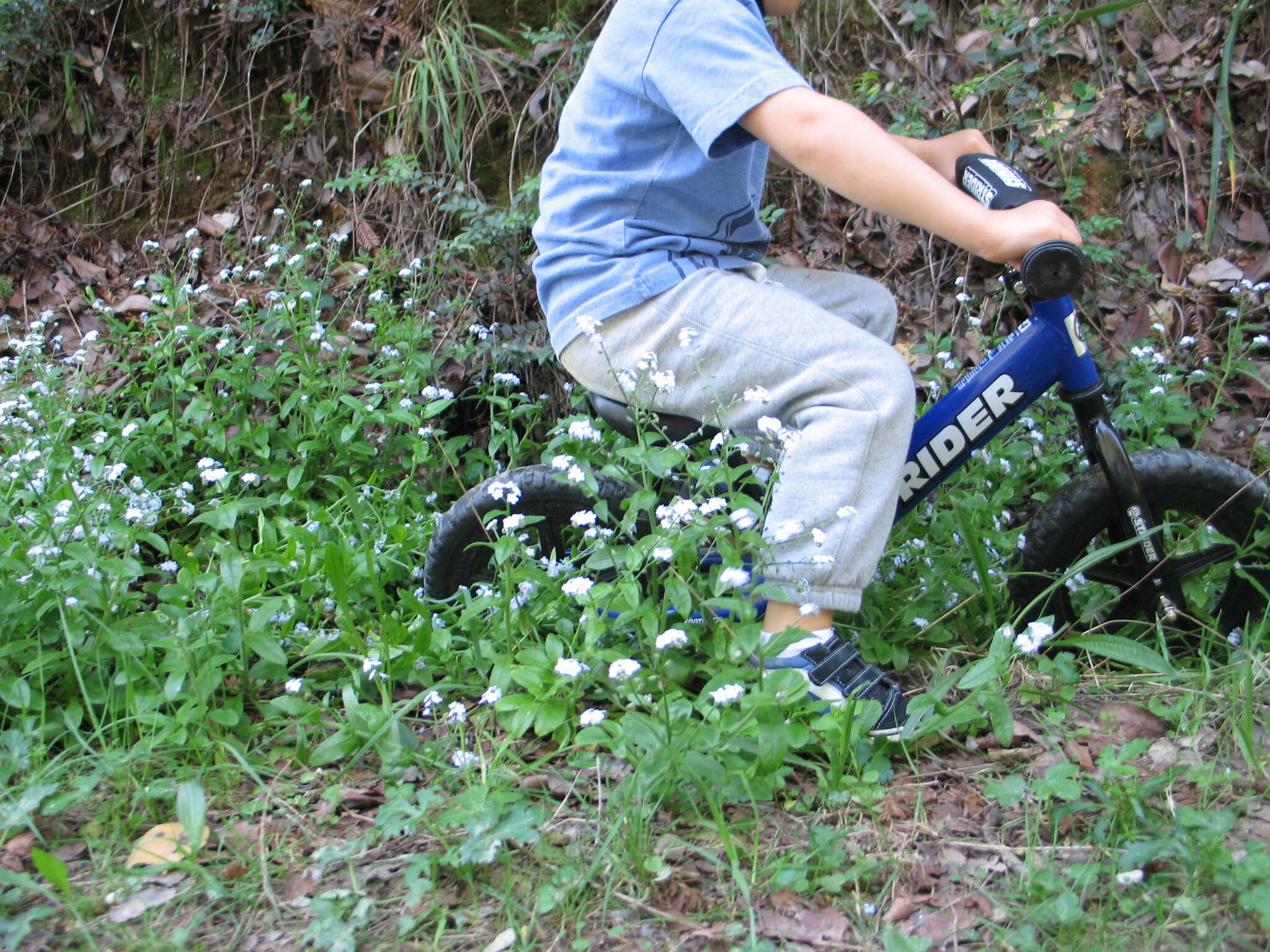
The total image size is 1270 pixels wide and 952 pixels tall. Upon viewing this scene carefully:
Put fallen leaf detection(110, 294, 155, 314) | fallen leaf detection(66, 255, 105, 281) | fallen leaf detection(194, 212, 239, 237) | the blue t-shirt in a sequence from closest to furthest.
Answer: the blue t-shirt < fallen leaf detection(110, 294, 155, 314) < fallen leaf detection(194, 212, 239, 237) < fallen leaf detection(66, 255, 105, 281)

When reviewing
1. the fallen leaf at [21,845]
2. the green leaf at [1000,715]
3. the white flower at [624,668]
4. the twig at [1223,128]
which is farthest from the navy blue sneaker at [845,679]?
the twig at [1223,128]

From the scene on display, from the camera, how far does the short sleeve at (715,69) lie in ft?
5.91

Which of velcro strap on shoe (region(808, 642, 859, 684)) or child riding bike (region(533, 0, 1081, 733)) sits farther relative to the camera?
velcro strap on shoe (region(808, 642, 859, 684))

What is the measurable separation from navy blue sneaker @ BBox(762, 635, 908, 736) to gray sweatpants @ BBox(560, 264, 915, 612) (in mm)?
99

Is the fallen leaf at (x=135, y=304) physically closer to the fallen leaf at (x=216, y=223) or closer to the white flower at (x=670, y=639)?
the fallen leaf at (x=216, y=223)

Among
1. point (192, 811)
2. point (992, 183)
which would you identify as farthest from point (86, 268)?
point (992, 183)

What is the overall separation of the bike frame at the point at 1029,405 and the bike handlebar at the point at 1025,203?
12 cm

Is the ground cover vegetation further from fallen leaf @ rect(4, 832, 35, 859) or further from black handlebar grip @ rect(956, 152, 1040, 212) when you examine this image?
black handlebar grip @ rect(956, 152, 1040, 212)

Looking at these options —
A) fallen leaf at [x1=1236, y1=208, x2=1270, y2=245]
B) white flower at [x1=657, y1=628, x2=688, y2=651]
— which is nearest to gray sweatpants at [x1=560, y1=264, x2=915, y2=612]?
white flower at [x1=657, y1=628, x2=688, y2=651]

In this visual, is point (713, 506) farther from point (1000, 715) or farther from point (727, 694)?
point (1000, 715)

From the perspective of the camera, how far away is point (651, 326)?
6.78ft

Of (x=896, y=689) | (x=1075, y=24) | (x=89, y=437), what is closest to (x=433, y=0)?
(x=89, y=437)

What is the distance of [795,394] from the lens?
198 centimetres

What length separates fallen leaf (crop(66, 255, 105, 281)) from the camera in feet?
14.1
